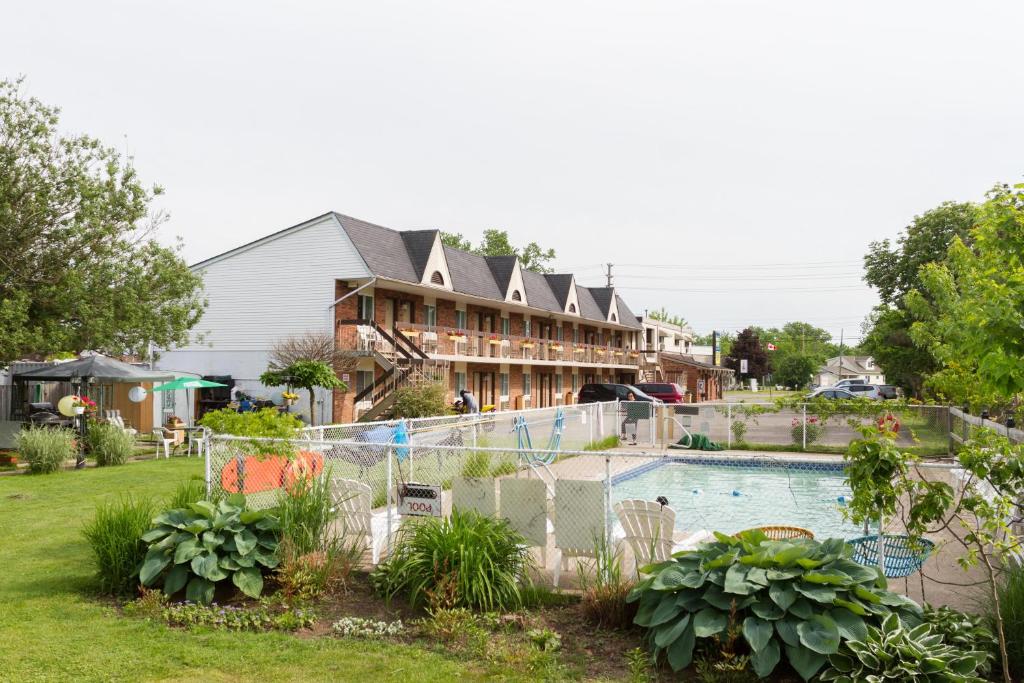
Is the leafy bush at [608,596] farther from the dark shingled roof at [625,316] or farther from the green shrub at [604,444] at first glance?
the dark shingled roof at [625,316]

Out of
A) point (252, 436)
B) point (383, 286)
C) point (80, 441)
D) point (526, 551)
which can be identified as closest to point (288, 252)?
point (383, 286)

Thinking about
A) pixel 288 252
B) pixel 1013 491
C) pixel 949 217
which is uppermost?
pixel 949 217

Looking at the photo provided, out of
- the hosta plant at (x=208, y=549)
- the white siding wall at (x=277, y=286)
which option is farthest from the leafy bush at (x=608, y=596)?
the white siding wall at (x=277, y=286)

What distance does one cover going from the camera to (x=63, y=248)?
20.9 metres

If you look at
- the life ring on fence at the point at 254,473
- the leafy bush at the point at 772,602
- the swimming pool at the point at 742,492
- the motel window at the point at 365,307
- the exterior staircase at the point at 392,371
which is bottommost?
the swimming pool at the point at 742,492

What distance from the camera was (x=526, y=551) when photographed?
804cm

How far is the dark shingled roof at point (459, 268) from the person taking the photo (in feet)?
100

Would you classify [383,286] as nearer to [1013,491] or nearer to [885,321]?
[885,321]

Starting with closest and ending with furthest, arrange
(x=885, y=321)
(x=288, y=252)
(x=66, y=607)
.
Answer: (x=66, y=607) < (x=288, y=252) < (x=885, y=321)

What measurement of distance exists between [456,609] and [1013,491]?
4531mm

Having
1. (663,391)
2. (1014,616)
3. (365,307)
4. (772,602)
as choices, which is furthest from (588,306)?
(772,602)

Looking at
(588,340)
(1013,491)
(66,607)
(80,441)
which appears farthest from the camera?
(588,340)

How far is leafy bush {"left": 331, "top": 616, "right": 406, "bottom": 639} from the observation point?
7.14 meters

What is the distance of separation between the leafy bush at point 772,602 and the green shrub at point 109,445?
16746 mm
